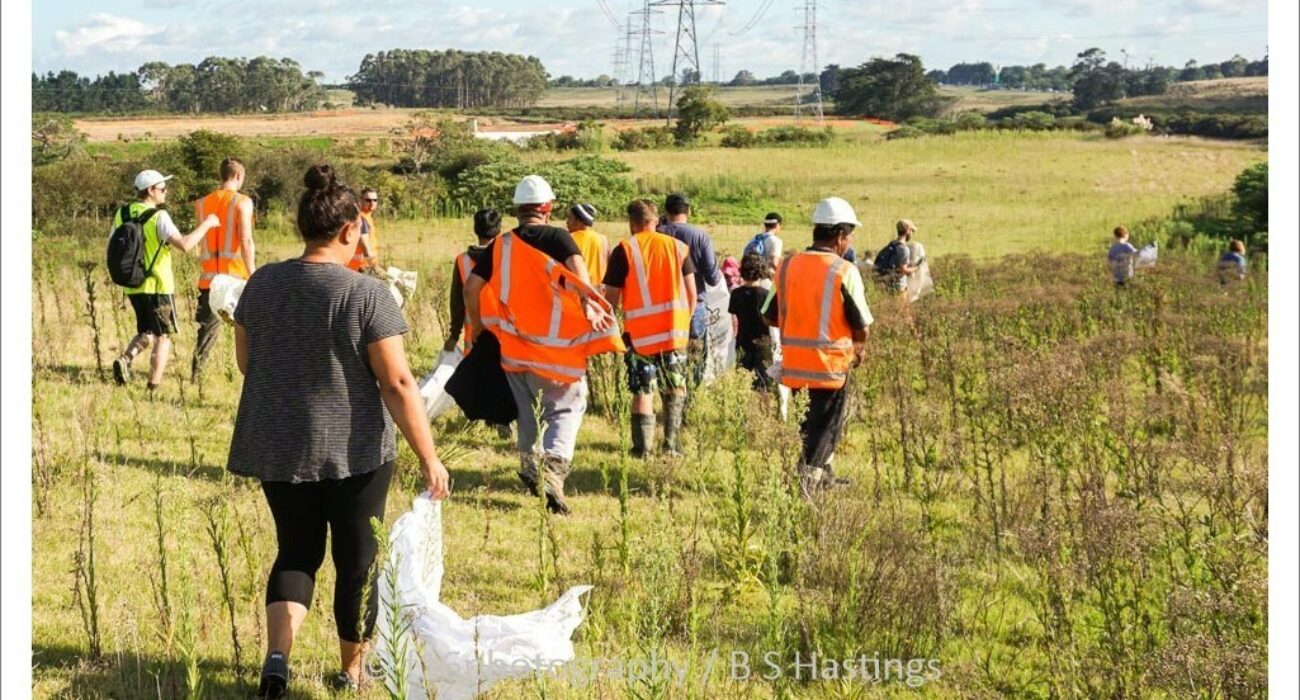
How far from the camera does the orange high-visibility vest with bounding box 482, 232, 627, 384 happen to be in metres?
7.03

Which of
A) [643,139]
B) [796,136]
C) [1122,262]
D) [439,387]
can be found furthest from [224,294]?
[796,136]

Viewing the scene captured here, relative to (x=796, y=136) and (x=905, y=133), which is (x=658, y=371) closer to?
(x=796, y=136)

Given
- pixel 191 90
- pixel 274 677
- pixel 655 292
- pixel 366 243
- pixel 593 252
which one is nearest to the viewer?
pixel 274 677

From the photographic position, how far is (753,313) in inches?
377

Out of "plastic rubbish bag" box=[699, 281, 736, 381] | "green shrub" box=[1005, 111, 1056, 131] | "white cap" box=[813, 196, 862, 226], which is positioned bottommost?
"plastic rubbish bag" box=[699, 281, 736, 381]

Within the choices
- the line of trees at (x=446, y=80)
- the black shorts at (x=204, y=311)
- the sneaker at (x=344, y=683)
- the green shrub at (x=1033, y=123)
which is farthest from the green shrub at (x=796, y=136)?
the line of trees at (x=446, y=80)

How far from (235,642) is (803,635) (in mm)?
2067

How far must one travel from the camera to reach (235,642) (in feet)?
15.2

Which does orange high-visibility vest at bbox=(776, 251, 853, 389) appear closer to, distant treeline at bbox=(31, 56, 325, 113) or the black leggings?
the black leggings

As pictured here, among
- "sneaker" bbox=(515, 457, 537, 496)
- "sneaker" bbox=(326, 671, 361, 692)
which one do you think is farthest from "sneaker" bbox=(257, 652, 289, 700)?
"sneaker" bbox=(515, 457, 537, 496)

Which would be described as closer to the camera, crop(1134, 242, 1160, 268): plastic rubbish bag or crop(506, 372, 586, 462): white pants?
crop(506, 372, 586, 462): white pants

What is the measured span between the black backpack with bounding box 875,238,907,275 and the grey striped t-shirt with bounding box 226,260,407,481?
1007 cm

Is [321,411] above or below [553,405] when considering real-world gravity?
above

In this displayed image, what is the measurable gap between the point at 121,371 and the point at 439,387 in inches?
117
